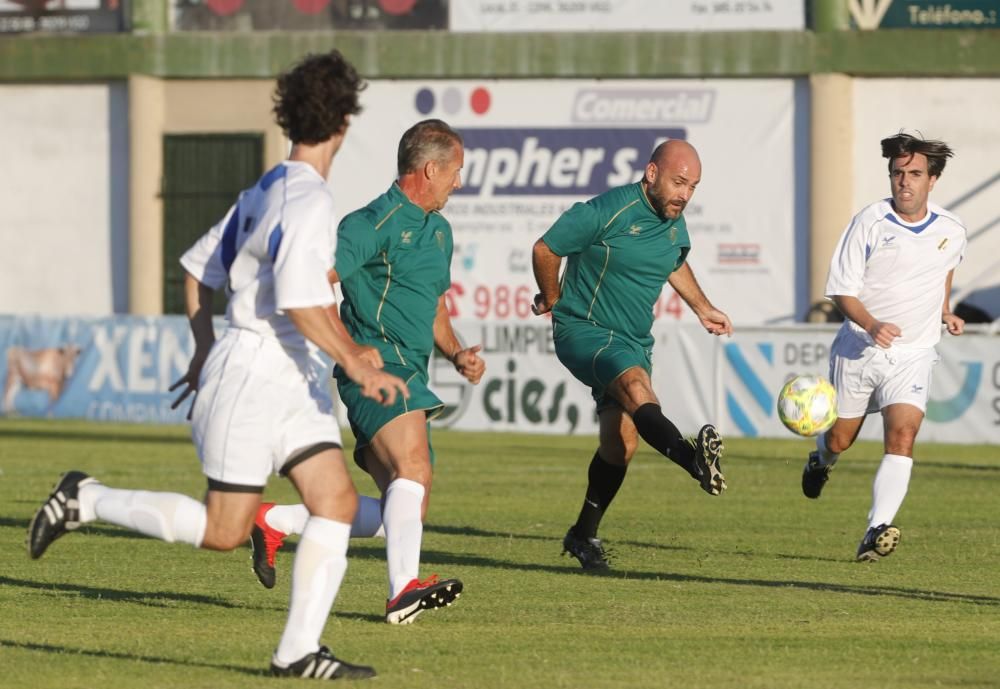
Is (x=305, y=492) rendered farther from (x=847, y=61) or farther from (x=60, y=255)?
(x=60, y=255)

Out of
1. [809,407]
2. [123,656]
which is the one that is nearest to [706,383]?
[809,407]

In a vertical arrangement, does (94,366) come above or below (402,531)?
below

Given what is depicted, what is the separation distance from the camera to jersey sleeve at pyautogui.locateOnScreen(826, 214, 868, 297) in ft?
35.6

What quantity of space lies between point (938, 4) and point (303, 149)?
83.3 ft

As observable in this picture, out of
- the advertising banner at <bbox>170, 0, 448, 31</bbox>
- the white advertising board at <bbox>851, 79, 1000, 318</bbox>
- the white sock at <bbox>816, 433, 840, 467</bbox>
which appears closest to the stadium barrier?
the white advertising board at <bbox>851, 79, 1000, 318</bbox>

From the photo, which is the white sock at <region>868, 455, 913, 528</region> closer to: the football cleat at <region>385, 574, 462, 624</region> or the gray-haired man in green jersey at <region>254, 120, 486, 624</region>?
the gray-haired man in green jersey at <region>254, 120, 486, 624</region>

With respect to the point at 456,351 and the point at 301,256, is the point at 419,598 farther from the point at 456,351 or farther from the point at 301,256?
the point at 301,256

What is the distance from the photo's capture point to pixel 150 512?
288 inches

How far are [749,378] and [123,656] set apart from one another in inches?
708

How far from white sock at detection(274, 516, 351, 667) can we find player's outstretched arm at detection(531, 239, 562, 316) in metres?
3.46

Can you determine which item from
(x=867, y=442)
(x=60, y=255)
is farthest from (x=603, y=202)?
(x=60, y=255)

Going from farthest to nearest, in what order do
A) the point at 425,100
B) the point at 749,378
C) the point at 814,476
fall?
1. the point at 425,100
2. the point at 749,378
3. the point at 814,476

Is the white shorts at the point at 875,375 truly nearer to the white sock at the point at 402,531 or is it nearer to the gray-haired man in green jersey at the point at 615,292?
the gray-haired man in green jersey at the point at 615,292

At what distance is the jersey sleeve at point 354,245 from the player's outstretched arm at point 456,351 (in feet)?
1.54
